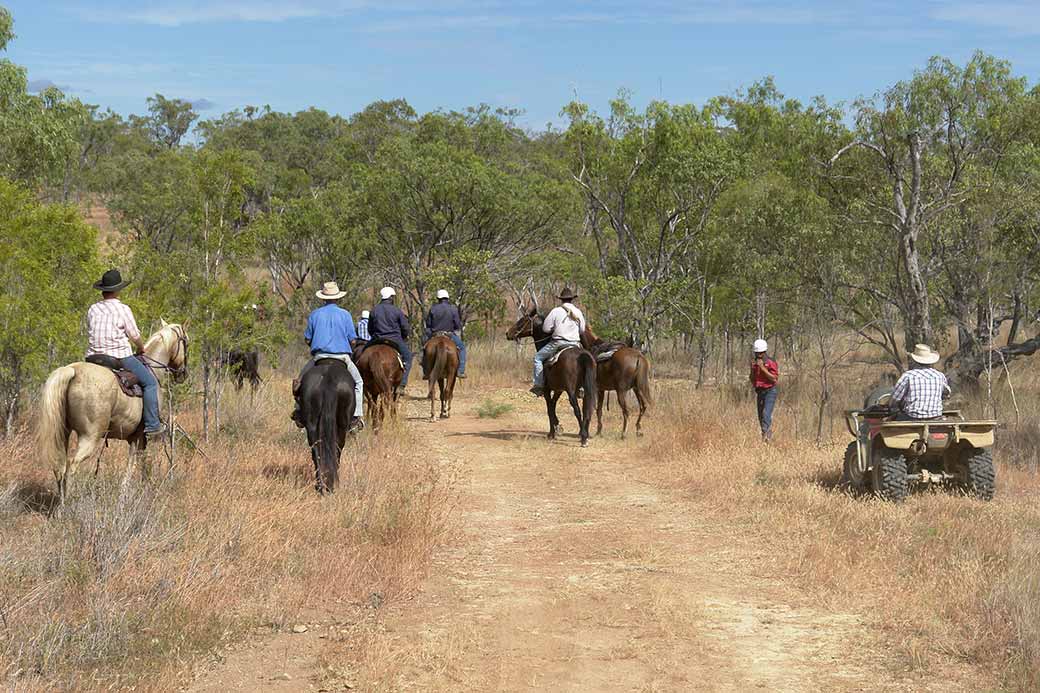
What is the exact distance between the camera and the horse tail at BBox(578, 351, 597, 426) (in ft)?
53.7

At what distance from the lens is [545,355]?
1692 centimetres

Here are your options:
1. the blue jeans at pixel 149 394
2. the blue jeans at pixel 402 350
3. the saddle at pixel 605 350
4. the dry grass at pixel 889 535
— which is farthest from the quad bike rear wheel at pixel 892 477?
the blue jeans at pixel 402 350

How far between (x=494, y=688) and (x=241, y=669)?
5.18ft

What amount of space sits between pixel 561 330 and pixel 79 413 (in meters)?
8.40

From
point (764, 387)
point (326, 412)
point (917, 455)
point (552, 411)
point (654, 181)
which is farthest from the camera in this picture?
point (654, 181)

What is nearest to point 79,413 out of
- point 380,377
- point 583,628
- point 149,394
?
point 149,394

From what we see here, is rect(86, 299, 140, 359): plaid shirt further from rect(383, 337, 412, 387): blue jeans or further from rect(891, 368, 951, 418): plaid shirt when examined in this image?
rect(891, 368, 951, 418): plaid shirt

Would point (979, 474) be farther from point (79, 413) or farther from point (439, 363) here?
point (439, 363)

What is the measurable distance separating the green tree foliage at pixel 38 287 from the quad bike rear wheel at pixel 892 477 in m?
8.79

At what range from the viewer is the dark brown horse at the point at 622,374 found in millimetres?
17656

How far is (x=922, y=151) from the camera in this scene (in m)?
20.1

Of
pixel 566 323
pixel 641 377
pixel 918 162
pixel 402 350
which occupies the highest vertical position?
pixel 918 162

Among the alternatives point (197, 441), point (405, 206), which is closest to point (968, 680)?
point (197, 441)

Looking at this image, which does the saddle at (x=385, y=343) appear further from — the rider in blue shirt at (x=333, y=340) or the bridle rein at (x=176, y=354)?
the bridle rein at (x=176, y=354)
